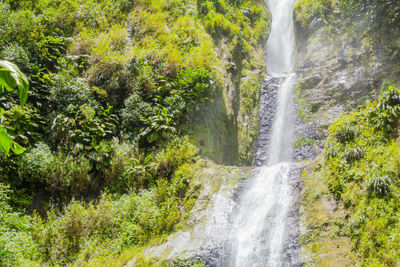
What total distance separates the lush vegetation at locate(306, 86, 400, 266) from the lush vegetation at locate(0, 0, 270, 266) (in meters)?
4.12

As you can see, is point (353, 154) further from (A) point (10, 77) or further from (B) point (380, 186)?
(A) point (10, 77)

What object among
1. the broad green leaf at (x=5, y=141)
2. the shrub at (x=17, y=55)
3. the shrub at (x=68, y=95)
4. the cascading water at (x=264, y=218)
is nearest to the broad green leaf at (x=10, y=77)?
the broad green leaf at (x=5, y=141)

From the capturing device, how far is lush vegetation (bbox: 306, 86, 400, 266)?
19.2 ft

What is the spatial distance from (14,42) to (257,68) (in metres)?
13.8

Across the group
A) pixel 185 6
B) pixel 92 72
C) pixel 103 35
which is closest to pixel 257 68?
pixel 185 6

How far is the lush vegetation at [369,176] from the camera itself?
5.86m

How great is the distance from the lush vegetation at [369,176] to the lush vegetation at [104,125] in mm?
4119

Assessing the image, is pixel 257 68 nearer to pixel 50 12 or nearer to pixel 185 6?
pixel 185 6

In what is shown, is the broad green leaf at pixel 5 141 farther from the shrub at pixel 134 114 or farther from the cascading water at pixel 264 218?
the shrub at pixel 134 114

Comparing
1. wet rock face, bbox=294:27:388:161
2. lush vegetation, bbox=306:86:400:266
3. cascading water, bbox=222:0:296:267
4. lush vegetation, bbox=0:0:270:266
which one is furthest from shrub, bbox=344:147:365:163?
wet rock face, bbox=294:27:388:161

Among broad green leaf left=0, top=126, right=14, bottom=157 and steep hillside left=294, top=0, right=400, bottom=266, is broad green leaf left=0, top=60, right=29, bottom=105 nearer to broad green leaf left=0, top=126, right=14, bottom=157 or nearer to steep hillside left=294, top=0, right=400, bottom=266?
broad green leaf left=0, top=126, right=14, bottom=157

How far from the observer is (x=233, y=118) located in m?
13.5

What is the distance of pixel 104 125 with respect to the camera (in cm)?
980

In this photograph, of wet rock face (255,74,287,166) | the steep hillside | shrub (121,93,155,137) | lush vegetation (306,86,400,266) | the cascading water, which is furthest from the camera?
wet rock face (255,74,287,166)
